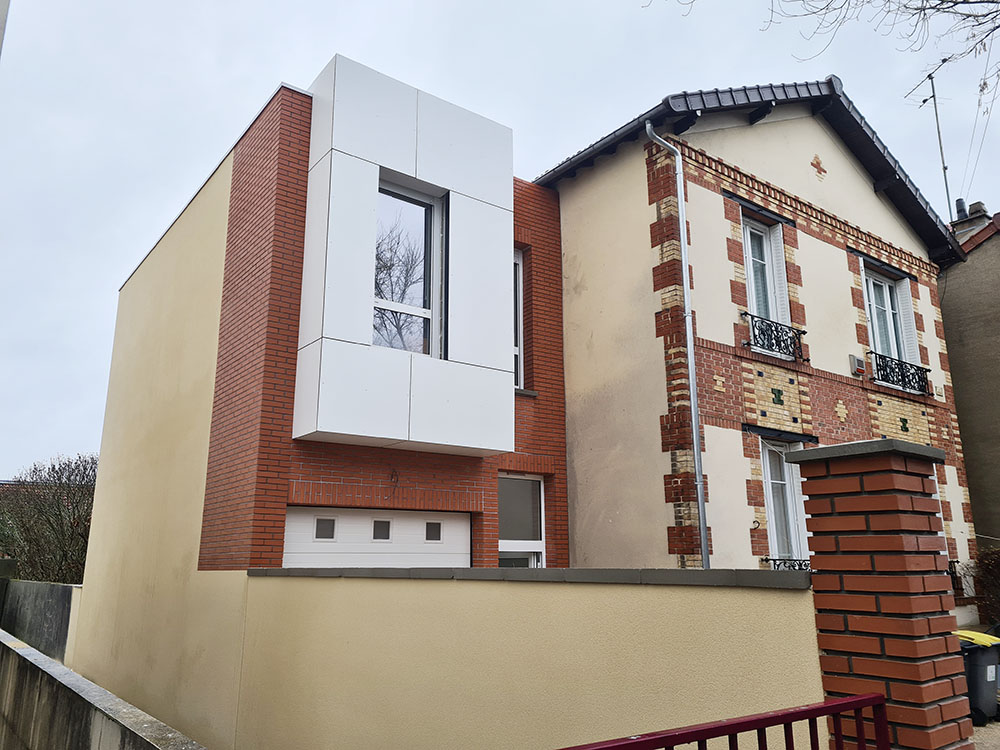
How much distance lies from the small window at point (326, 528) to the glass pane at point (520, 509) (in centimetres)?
241

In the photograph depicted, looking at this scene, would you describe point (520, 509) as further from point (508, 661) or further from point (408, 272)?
point (508, 661)

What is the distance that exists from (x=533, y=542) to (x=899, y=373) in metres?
6.94

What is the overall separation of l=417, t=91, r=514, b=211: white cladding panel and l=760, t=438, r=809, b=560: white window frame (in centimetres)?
465

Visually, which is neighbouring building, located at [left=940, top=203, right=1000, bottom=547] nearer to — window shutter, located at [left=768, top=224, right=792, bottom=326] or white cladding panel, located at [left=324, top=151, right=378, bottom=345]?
window shutter, located at [left=768, top=224, right=792, bottom=326]

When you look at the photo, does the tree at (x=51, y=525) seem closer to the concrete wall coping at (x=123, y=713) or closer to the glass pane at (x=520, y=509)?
the glass pane at (x=520, y=509)

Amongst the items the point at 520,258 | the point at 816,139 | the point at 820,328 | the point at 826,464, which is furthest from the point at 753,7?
the point at 816,139

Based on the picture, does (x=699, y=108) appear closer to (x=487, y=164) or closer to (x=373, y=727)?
(x=487, y=164)

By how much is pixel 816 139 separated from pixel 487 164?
20.1 ft

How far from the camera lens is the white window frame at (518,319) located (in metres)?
10.5

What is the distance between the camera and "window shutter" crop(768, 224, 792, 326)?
34.9 ft

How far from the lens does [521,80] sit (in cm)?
5634

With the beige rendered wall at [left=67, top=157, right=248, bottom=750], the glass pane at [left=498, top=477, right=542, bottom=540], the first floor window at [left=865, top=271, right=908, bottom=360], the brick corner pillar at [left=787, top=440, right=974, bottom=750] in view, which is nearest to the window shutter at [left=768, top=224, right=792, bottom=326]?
the first floor window at [left=865, top=271, right=908, bottom=360]

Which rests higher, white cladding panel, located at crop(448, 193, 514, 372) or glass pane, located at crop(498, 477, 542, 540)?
white cladding panel, located at crop(448, 193, 514, 372)

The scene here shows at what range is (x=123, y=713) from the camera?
190 inches
